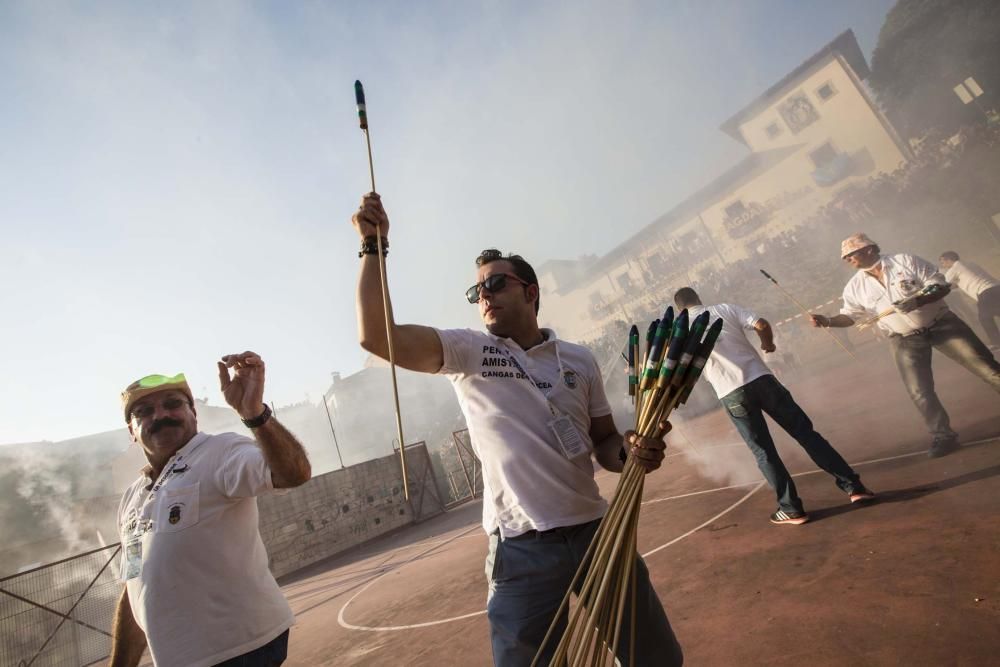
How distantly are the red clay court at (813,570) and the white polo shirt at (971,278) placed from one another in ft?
4.82

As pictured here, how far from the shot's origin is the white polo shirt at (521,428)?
1.86 metres

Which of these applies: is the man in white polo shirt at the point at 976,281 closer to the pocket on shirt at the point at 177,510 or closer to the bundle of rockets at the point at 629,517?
the bundle of rockets at the point at 629,517

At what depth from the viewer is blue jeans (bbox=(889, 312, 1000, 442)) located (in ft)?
13.7

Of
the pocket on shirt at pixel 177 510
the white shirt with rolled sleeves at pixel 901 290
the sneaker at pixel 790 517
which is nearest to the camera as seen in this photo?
the pocket on shirt at pixel 177 510

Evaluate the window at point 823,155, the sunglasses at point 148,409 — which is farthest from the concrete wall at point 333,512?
the window at point 823,155

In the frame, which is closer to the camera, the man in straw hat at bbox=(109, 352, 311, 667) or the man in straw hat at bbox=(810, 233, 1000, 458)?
the man in straw hat at bbox=(109, 352, 311, 667)

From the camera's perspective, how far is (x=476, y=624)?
4004 mm

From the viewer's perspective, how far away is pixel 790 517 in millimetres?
3711

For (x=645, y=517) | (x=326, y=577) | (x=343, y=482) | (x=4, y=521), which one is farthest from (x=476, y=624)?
(x=4, y=521)

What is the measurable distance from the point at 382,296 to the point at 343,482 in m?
16.4

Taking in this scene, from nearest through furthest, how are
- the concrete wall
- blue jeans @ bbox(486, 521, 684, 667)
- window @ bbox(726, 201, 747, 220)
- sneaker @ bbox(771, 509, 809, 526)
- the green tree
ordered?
blue jeans @ bbox(486, 521, 684, 667)
sneaker @ bbox(771, 509, 809, 526)
the concrete wall
the green tree
window @ bbox(726, 201, 747, 220)

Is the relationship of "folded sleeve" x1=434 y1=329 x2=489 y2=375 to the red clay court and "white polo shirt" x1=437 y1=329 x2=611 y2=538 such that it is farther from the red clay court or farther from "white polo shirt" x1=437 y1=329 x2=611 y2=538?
the red clay court

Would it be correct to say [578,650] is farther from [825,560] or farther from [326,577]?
[326,577]

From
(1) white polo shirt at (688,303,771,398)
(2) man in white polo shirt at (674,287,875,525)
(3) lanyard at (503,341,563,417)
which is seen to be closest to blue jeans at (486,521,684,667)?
(3) lanyard at (503,341,563,417)
